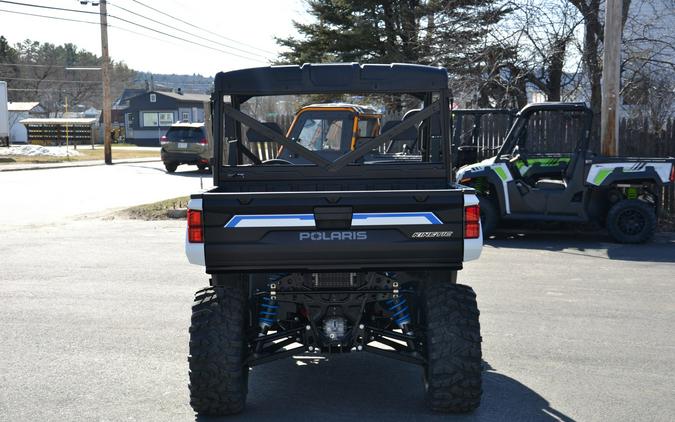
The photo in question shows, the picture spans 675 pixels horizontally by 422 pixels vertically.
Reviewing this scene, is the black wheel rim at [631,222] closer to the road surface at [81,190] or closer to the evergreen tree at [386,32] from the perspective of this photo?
the evergreen tree at [386,32]

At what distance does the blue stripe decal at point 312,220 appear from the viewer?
5027mm

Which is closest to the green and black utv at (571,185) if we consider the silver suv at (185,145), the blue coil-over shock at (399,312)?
the blue coil-over shock at (399,312)

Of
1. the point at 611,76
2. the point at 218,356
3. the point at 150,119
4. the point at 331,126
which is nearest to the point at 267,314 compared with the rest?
the point at 218,356

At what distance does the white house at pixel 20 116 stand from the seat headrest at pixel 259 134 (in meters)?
58.5

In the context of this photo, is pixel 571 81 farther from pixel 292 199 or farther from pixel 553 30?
pixel 292 199

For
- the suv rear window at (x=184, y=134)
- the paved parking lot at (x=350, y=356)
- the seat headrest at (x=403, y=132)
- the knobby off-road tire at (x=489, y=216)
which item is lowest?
the paved parking lot at (x=350, y=356)

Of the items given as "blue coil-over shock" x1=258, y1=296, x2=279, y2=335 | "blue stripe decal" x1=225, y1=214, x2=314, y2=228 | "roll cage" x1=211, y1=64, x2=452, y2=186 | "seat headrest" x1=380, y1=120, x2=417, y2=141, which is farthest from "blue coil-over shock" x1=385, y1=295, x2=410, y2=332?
"seat headrest" x1=380, y1=120, x2=417, y2=141

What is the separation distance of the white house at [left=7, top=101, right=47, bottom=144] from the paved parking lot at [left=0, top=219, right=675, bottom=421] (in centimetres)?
5540

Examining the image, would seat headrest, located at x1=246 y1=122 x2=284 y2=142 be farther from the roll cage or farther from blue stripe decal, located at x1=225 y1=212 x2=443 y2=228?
blue stripe decal, located at x1=225 y1=212 x2=443 y2=228

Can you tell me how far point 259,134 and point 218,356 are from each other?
1837 millimetres

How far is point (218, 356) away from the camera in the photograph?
16.7 ft

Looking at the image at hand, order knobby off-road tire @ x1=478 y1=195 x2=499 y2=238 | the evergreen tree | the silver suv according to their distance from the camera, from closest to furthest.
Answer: knobby off-road tire @ x1=478 y1=195 x2=499 y2=238 < the evergreen tree < the silver suv

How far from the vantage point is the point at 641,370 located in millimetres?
6254

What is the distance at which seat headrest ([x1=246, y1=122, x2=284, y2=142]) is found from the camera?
605cm
